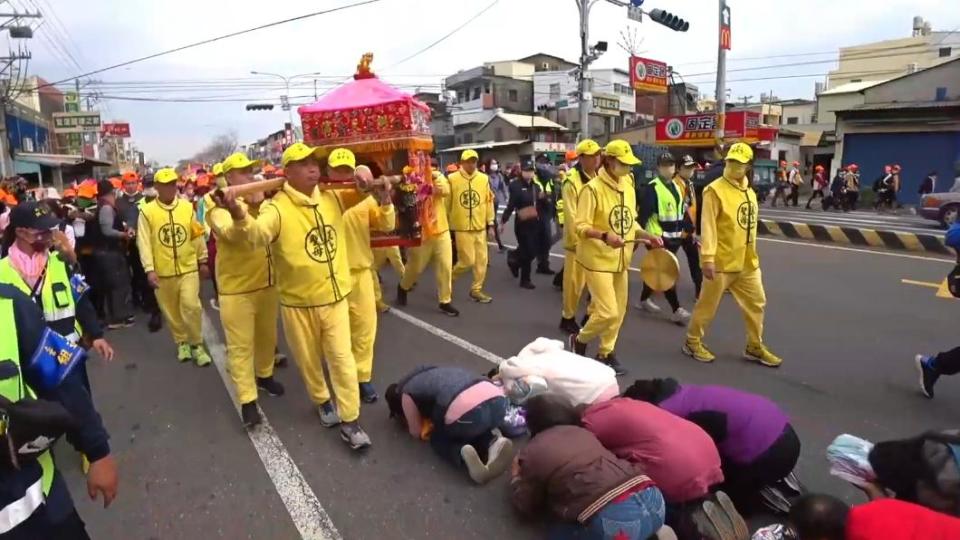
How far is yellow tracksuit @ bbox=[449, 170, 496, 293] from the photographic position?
304 inches

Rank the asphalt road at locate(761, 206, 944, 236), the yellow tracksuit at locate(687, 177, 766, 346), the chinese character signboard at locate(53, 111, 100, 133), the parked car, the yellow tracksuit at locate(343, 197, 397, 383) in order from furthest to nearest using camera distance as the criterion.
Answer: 1. the chinese character signboard at locate(53, 111, 100, 133)
2. the asphalt road at locate(761, 206, 944, 236)
3. the parked car
4. the yellow tracksuit at locate(687, 177, 766, 346)
5. the yellow tracksuit at locate(343, 197, 397, 383)

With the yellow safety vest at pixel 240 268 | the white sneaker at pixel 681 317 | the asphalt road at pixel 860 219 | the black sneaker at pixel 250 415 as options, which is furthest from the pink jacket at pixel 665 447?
the asphalt road at pixel 860 219

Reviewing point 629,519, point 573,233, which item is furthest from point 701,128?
point 629,519

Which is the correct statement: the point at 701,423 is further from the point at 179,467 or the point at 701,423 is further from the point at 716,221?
the point at 179,467

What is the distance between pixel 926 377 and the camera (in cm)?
452

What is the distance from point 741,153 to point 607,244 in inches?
53.7

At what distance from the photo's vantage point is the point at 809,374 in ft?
16.6

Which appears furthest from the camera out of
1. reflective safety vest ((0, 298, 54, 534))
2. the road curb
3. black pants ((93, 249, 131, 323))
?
the road curb

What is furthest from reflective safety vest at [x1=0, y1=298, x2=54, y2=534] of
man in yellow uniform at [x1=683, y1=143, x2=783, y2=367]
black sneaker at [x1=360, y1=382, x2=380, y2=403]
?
man in yellow uniform at [x1=683, y1=143, x2=783, y2=367]

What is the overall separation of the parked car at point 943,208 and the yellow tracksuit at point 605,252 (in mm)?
13454

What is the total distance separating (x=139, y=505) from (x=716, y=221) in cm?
466

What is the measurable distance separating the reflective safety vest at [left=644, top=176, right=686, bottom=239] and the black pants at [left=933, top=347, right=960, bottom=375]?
3.02 m

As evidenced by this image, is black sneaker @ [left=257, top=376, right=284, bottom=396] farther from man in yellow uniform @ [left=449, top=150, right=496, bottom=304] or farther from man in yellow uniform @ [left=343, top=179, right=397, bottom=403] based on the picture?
man in yellow uniform @ [left=449, top=150, right=496, bottom=304]

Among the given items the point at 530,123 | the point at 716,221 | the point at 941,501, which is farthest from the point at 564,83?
the point at 941,501
